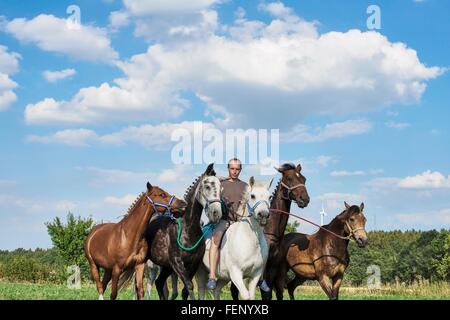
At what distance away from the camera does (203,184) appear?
372 inches

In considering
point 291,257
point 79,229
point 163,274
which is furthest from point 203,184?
point 79,229

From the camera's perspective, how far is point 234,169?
404 inches

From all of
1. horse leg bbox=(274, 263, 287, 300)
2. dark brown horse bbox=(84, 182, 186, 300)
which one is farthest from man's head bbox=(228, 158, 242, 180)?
horse leg bbox=(274, 263, 287, 300)

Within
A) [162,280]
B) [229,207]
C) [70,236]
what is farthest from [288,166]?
[70,236]

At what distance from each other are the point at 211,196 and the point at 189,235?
4.47ft

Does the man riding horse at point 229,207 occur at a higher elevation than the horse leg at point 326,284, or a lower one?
higher

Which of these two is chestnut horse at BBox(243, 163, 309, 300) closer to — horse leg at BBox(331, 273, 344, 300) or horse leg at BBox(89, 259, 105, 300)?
horse leg at BBox(331, 273, 344, 300)

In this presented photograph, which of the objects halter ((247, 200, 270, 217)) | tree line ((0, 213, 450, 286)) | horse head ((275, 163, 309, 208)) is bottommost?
tree line ((0, 213, 450, 286))

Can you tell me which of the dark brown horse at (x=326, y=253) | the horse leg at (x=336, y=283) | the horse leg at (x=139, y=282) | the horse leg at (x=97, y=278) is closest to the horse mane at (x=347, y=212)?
the dark brown horse at (x=326, y=253)

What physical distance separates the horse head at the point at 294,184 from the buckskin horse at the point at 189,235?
2055 millimetres

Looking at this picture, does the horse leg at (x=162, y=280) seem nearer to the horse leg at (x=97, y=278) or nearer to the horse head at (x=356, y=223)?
the horse leg at (x=97, y=278)

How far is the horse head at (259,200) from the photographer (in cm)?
881

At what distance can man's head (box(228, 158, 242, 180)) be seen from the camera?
33.7 ft

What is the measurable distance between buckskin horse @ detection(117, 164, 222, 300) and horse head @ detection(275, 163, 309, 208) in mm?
2055
